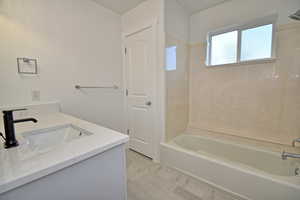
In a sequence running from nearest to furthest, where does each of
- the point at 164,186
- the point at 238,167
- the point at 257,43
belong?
the point at 238,167 < the point at 164,186 < the point at 257,43

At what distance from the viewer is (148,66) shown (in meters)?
1.97

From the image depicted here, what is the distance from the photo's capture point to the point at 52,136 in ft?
3.37

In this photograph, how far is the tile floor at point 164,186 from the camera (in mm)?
1359

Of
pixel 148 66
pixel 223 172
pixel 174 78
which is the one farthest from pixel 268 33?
pixel 223 172

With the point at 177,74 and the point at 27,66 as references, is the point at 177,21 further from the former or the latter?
the point at 27,66

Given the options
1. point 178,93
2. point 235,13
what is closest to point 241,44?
point 235,13

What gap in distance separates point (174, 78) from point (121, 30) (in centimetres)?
122

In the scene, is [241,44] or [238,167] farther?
[241,44]

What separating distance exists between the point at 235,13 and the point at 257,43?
1.72ft

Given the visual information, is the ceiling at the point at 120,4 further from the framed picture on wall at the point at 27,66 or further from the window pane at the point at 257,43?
the window pane at the point at 257,43

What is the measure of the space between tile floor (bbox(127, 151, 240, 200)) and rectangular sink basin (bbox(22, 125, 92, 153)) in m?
0.89

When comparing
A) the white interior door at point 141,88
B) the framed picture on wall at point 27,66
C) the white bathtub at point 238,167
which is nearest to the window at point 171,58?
the white interior door at point 141,88

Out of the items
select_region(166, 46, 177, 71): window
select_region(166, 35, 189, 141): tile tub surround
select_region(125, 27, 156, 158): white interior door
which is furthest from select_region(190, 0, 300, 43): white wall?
select_region(125, 27, 156, 158): white interior door

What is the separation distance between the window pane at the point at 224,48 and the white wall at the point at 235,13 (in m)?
0.15
